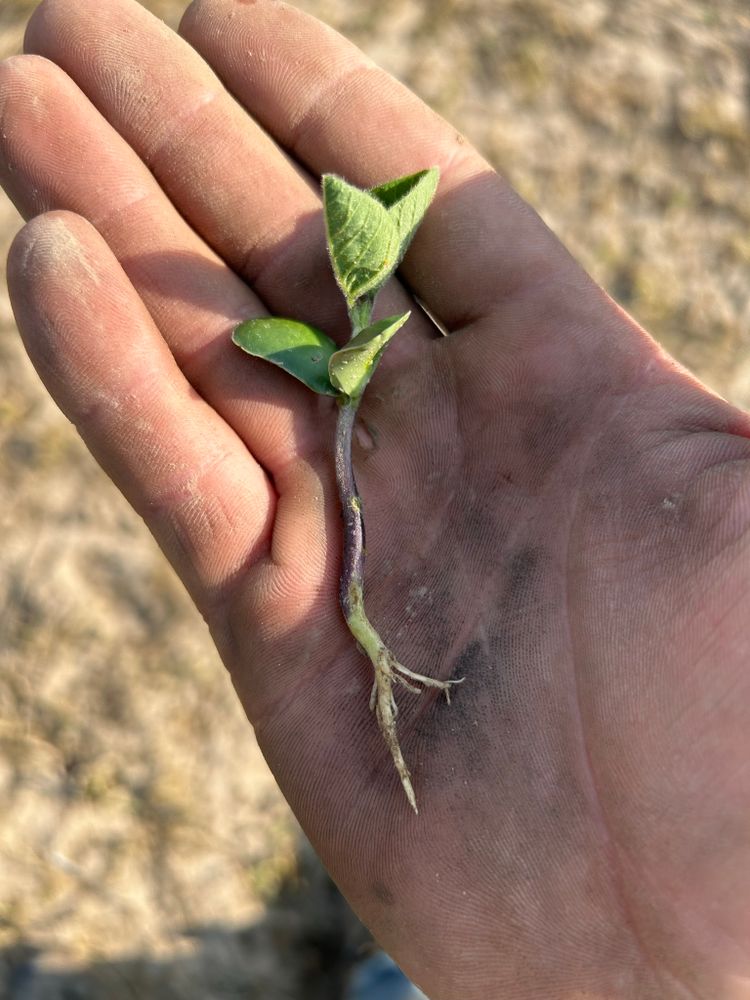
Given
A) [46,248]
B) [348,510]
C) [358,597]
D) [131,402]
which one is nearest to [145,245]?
[46,248]

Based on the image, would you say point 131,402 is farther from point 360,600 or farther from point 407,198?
point 407,198

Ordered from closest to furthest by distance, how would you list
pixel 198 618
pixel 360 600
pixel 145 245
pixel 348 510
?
pixel 360 600, pixel 348 510, pixel 145 245, pixel 198 618

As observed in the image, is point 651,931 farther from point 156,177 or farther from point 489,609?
point 156,177

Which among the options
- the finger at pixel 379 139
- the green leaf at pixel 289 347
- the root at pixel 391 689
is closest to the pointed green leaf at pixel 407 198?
the finger at pixel 379 139

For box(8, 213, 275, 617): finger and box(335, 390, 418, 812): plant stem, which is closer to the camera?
box(335, 390, 418, 812): plant stem

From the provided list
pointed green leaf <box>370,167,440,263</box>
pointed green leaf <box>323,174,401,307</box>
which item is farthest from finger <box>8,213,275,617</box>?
pointed green leaf <box>370,167,440,263</box>

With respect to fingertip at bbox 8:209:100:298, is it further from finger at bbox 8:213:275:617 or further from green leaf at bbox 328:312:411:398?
green leaf at bbox 328:312:411:398
